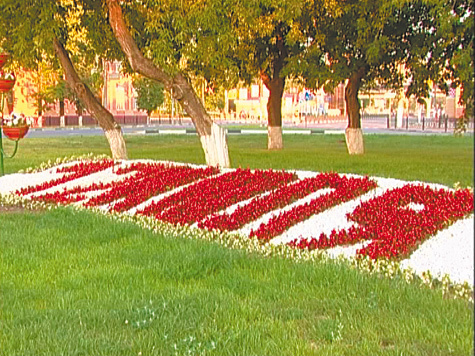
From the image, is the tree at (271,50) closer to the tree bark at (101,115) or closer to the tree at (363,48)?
the tree at (363,48)

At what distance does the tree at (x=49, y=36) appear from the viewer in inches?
664

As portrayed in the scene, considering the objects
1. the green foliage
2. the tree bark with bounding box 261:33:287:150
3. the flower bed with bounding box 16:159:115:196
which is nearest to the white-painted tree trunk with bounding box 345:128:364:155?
the green foliage

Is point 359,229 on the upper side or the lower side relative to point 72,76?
lower

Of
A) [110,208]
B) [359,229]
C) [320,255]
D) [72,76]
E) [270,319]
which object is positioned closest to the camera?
[270,319]

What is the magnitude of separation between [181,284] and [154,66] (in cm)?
1081

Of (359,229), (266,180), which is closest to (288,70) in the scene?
(266,180)

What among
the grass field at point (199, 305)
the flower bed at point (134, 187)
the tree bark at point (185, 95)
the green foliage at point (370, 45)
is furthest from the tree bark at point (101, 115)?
the grass field at point (199, 305)

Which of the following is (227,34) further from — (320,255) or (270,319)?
(270,319)

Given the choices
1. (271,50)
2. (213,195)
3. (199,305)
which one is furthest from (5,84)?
(271,50)

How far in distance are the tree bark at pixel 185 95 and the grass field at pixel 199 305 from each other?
25.1 ft

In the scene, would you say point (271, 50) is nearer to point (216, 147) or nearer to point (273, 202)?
point (216, 147)

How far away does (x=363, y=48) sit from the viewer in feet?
71.2

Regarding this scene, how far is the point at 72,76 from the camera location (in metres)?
19.1

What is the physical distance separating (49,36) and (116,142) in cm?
355
